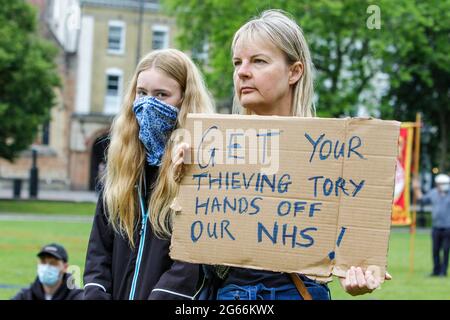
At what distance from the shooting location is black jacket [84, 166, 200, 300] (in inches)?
140

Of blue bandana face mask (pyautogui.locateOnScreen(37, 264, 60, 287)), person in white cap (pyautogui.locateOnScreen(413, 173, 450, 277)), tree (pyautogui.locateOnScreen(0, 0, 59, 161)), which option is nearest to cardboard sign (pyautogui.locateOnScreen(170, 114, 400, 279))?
blue bandana face mask (pyautogui.locateOnScreen(37, 264, 60, 287))

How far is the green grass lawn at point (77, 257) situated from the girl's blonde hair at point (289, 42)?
6.05 m

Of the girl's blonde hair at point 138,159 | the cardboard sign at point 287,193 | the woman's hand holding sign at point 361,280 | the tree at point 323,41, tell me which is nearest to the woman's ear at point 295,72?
the cardboard sign at point 287,193

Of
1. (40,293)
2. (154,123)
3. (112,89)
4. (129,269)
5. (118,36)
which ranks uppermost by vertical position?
(118,36)

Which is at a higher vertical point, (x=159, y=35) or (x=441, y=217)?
(x=159, y=35)

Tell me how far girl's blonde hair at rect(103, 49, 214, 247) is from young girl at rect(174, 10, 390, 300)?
29 centimetres

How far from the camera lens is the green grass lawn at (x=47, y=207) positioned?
3300cm

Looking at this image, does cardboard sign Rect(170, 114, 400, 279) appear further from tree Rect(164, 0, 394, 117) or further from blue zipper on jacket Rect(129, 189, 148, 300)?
tree Rect(164, 0, 394, 117)

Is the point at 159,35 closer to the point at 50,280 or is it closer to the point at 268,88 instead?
the point at 50,280

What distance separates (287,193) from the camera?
3.34m

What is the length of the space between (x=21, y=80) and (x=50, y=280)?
86.7ft

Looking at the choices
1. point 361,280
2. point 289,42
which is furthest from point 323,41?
point 361,280

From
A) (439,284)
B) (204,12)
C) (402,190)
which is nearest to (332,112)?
(204,12)
